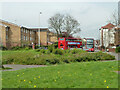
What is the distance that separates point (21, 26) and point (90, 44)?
33430 millimetres

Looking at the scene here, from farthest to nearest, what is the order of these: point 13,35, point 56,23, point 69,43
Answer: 1. point 13,35
2. point 56,23
3. point 69,43

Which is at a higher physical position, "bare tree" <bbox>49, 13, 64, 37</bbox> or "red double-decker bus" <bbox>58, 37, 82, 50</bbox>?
"bare tree" <bbox>49, 13, 64, 37</bbox>

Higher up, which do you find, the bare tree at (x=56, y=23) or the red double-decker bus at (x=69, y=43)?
the bare tree at (x=56, y=23)

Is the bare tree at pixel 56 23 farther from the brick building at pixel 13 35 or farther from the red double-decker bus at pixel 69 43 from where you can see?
the red double-decker bus at pixel 69 43

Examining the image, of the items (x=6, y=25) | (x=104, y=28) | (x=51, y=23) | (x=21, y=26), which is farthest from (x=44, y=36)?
(x=104, y=28)

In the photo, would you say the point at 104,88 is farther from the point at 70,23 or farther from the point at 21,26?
the point at 21,26

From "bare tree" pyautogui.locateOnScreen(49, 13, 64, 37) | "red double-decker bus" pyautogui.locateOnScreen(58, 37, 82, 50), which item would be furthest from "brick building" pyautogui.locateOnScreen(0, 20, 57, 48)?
"red double-decker bus" pyautogui.locateOnScreen(58, 37, 82, 50)

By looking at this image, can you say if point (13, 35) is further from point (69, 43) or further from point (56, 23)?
point (69, 43)

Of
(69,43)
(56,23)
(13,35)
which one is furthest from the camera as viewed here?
(13,35)

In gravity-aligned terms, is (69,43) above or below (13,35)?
below

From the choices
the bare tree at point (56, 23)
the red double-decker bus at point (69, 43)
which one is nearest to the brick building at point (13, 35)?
the bare tree at point (56, 23)

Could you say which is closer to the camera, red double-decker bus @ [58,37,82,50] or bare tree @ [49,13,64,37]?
red double-decker bus @ [58,37,82,50]

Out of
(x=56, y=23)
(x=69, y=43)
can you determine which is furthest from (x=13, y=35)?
(x=69, y=43)

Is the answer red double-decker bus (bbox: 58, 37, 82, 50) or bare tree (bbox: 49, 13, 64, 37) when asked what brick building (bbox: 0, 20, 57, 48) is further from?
red double-decker bus (bbox: 58, 37, 82, 50)
